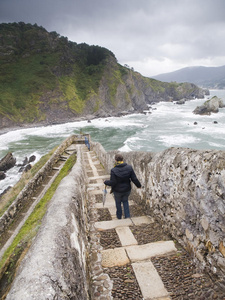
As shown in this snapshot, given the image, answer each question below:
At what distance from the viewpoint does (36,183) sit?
12.8 metres

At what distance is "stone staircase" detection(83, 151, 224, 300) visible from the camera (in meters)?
2.95

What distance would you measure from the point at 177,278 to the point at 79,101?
8717 centimetres

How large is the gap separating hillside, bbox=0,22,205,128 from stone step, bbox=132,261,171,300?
6744 cm

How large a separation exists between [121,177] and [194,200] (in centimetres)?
215

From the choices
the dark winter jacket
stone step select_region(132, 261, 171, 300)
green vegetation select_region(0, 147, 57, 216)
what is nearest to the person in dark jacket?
the dark winter jacket

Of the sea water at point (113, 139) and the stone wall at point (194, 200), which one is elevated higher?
the stone wall at point (194, 200)

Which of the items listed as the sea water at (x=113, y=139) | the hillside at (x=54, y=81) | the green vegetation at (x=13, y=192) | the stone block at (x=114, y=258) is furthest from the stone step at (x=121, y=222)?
the hillside at (x=54, y=81)

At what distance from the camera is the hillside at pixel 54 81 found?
73.8 meters

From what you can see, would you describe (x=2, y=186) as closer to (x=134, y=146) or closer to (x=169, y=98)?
(x=134, y=146)

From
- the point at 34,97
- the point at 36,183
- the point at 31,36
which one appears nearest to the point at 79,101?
the point at 34,97

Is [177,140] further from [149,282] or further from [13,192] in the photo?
[149,282]

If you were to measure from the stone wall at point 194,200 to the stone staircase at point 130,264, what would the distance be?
1.06ft

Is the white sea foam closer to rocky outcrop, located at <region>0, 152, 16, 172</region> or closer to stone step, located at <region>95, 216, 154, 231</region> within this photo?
rocky outcrop, located at <region>0, 152, 16, 172</region>

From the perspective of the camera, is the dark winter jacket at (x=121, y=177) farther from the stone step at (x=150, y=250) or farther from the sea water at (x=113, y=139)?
the sea water at (x=113, y=139)
